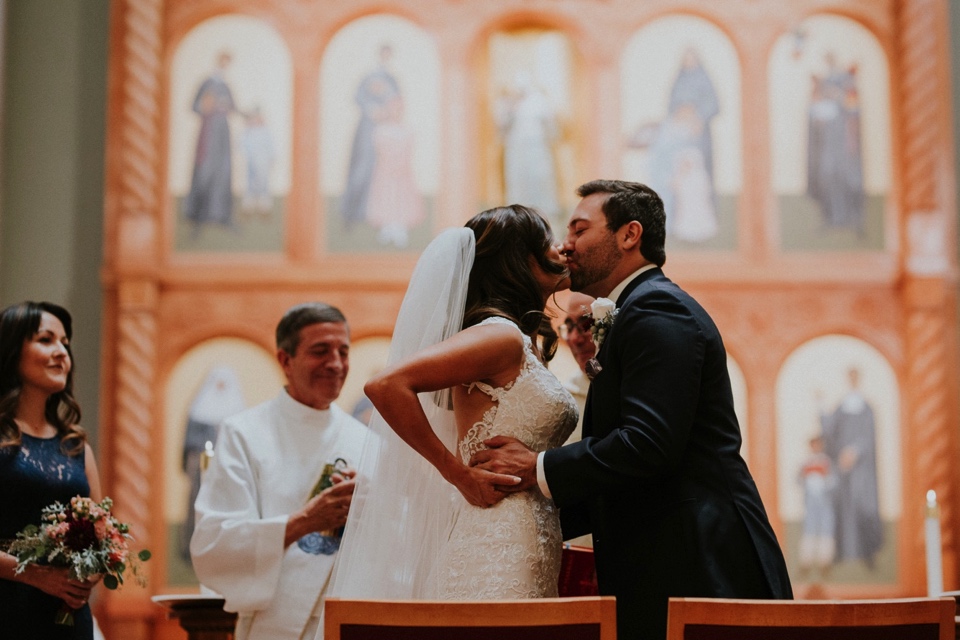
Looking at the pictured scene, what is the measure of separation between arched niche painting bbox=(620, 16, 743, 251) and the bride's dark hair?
4.83 metres

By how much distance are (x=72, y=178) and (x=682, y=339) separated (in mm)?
6025

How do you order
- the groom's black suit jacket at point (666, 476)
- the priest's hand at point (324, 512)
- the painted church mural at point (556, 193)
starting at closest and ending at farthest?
1. the groom's black suit jacket at point (666, 476)
2. the priest's hand at point (324, 512)
3. the painted church mural at point (556, 193)

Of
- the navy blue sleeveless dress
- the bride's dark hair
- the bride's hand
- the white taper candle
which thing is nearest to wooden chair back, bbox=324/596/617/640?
the bride's hand

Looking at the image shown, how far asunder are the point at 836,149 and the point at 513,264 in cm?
545

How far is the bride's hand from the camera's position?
2877mm

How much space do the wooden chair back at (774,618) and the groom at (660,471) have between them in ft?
1.82

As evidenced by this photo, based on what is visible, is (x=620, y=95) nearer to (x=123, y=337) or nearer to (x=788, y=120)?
(x=788, y=120)

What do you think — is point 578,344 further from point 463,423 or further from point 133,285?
point 133,285

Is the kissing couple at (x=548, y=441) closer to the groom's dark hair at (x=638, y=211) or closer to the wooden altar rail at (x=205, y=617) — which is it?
the groom's dark hair at (x=638, y=211)

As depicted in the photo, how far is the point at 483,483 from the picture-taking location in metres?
2.89

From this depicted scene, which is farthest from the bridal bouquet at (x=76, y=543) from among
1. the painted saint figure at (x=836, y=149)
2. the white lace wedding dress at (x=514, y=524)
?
the painted saint figure at (x=836, y=149)

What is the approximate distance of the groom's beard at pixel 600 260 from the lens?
10.0ft

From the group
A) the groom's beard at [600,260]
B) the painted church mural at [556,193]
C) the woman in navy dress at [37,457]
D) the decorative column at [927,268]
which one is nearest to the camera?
the groom's beard at [600,260]

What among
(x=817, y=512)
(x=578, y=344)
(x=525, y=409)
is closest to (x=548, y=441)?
(x=525, y=409)
